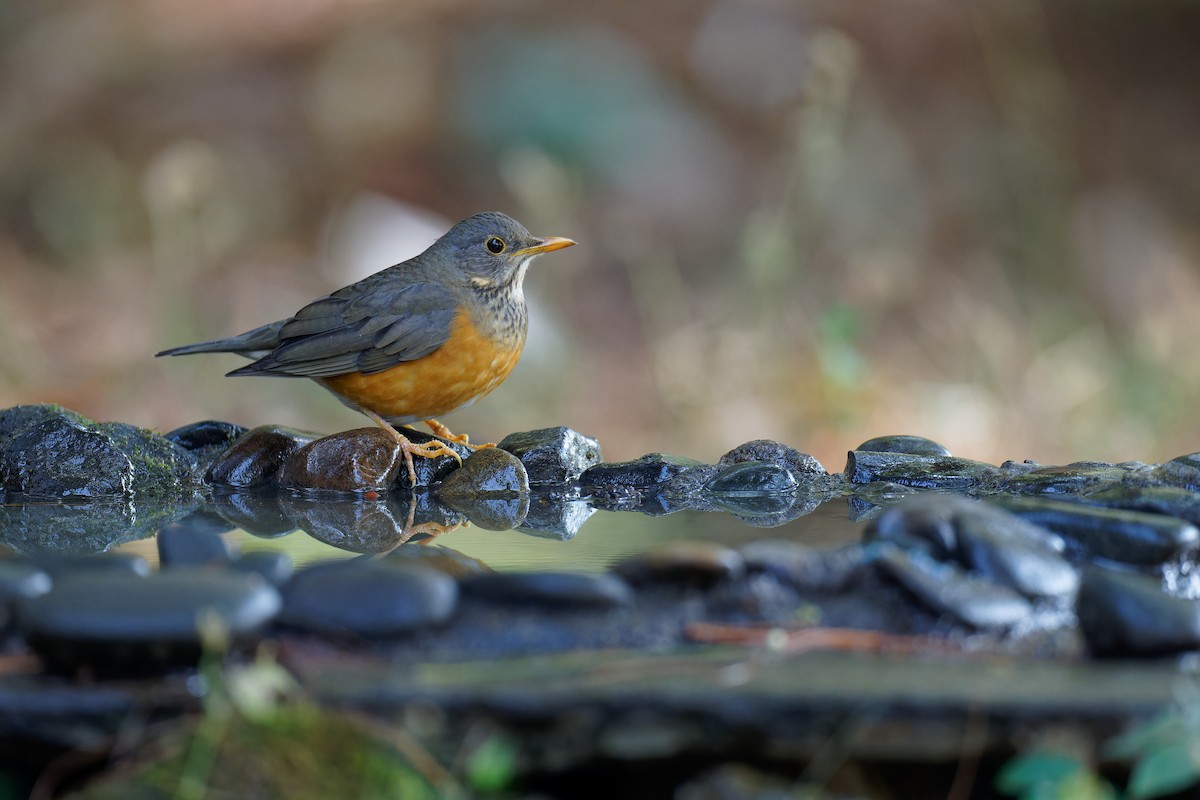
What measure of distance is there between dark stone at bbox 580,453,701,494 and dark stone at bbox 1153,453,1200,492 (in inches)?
52.6

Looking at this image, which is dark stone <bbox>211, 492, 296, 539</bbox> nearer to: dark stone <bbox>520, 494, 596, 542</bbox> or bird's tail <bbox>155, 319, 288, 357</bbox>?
dark stone <bbox>520, 494, 596, 542</bbox>

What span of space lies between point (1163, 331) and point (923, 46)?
5719mm

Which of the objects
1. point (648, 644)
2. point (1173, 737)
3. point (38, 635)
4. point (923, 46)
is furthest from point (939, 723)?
point (923, 46)

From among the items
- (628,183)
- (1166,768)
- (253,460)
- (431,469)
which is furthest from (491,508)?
(628,183)

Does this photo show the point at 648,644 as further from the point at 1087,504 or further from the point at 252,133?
the point at 252,133

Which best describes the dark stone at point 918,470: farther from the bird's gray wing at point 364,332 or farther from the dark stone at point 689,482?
the bird's gray wing at point 364,332

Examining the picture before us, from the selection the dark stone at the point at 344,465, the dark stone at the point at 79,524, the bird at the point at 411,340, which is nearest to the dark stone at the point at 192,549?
the dark stone at the point at 79,524

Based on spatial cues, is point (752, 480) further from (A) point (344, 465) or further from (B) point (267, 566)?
(B) point (267, 566)

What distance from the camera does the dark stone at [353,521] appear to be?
3.24 m

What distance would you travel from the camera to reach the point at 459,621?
2.24 meters

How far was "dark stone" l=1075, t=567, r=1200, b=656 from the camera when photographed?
2131mm

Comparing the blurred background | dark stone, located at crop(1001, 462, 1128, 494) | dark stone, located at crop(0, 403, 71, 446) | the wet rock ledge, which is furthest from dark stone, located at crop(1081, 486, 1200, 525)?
the blurred background

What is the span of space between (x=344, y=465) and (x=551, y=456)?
2.01 feet

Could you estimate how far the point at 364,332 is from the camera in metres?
4.58
